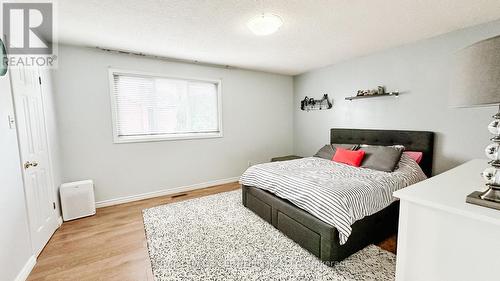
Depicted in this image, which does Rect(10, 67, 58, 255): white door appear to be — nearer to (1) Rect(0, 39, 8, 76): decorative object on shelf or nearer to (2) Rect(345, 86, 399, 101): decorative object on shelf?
Answer: (1) Rect(0, 39, 8, 76): decorative object on shelf

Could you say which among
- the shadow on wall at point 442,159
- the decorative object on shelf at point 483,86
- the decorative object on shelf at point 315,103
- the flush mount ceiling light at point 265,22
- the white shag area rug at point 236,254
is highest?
the flush mount ceiling light at point 265,22

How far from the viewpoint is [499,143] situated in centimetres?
93

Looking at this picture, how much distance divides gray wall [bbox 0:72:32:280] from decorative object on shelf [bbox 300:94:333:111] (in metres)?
4.32

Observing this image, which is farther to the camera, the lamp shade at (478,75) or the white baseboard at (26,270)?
the white baseboard at (26,270)

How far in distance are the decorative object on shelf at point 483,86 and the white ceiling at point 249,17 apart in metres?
1.34

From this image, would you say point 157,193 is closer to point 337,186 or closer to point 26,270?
point 26,270

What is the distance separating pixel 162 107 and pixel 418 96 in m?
3.96

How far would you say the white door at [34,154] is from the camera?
1875 millimetres

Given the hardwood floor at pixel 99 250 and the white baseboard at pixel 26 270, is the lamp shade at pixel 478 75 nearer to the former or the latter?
the hardwood floor at pixel 99 250

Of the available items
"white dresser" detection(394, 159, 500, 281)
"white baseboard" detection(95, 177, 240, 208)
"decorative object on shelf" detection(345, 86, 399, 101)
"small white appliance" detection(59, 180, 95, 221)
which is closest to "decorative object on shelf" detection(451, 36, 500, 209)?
"white dresser" detection(394, 159, 500, 281)

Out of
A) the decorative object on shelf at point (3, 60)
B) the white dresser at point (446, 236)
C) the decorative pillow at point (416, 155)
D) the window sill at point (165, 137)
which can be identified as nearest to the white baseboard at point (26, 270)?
the decorative object on shelf at point (3, 60)

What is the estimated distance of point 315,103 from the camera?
→ 14.2 feet

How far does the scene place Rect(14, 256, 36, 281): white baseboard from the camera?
1.60 metres

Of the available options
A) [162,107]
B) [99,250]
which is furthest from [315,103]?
[99,250]
